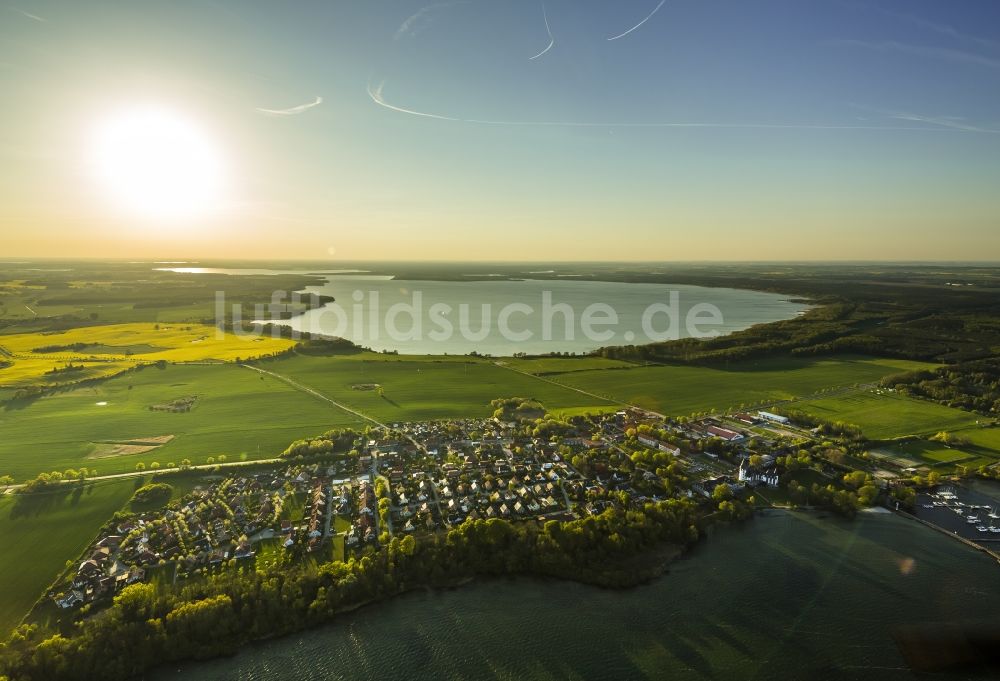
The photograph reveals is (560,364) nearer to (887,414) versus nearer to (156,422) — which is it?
(887,414)

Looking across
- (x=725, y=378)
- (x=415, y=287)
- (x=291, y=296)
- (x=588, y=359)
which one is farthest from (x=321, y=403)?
(x=415, y=287)

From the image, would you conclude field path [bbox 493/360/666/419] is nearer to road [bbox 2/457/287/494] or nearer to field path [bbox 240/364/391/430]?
field path [bbox 240/364/391/430]

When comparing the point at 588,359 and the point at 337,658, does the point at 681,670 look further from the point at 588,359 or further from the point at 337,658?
the point at 588,359

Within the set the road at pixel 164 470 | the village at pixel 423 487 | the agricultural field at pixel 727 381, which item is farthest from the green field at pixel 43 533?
the agricultural field at pixel 727 381

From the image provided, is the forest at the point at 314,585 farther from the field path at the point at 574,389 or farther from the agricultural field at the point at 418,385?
the agricultural field at the point at 418,385

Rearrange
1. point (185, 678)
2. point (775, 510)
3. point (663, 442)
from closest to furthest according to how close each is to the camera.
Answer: point (185, 678)
point (775, 510)
point (663, 442)

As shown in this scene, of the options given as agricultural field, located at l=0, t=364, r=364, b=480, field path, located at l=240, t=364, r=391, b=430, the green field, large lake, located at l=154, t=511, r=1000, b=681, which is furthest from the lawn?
the green field

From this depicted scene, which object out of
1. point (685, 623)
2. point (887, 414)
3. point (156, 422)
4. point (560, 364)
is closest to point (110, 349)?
point (156, 422)

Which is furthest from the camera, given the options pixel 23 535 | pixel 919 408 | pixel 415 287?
pixel 415 287
